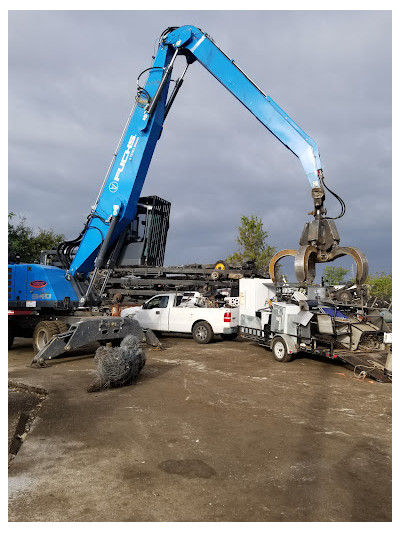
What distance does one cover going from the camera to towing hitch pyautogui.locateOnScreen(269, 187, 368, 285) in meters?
9.77

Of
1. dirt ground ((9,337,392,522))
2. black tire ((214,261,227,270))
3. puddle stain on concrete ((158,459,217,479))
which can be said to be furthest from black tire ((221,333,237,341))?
puddle stain on concrete ((158,459,217,479))

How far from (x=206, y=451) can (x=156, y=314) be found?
418 inches

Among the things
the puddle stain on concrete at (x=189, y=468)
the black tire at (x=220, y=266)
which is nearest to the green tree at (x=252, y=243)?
the black tire at (x=220, y=266)

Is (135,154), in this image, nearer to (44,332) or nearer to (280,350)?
(44,332)

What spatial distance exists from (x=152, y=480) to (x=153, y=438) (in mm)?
1258

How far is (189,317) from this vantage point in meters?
15.2

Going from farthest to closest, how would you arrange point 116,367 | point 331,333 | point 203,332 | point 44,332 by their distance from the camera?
point 203,332 < point 44,332 < point 331,333 < point 116,367

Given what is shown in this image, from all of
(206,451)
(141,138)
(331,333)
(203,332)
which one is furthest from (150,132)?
(206,451)

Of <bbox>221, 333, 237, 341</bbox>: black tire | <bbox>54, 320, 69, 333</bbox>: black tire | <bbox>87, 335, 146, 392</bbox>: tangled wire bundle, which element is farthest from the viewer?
<bbox>221, 333, 237, 341</bbox>: black tire

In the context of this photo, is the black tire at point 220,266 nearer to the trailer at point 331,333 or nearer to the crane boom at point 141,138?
the trailer at point 331,333

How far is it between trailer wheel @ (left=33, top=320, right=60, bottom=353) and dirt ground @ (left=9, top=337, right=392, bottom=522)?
81.8 inches

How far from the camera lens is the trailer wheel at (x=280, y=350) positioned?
37.4 feet

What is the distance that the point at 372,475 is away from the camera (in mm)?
4812

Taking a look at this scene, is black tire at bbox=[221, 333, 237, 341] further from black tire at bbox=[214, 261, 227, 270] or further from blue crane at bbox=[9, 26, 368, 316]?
black tire at bbox=[214, 261, 227, 270]
